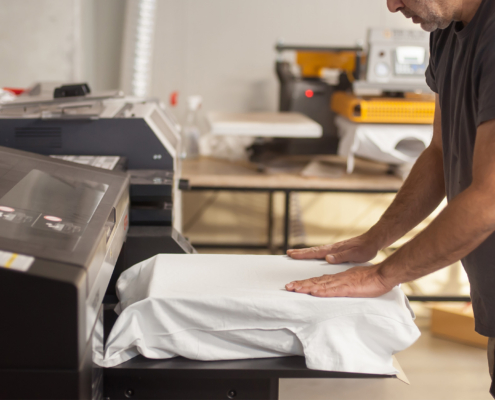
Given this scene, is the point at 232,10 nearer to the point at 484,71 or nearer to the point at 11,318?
the point at 484,71

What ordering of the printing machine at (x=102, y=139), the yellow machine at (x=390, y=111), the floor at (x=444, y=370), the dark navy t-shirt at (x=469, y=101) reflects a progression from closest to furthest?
the dark navy t-shirt at (x=469, y=101) → the printing machine at (x=102, y=139) → the floor at (x=444, y=370) → the yellow machine at (x=390, y=111)

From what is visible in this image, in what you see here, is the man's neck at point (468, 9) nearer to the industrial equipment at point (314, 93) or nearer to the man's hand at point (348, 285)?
the man's hand at point (348, 285)

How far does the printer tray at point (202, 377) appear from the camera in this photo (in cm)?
79

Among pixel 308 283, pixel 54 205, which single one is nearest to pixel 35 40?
pixel 54 205

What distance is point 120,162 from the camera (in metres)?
1.33

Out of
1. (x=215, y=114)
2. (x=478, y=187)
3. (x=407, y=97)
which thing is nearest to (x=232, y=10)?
(x=215, y=114)

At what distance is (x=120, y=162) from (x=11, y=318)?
762 mm

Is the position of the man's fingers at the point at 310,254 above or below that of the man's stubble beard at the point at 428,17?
below

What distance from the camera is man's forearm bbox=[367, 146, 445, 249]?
3.65 ft

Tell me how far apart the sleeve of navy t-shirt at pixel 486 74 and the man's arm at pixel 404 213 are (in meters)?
0.29

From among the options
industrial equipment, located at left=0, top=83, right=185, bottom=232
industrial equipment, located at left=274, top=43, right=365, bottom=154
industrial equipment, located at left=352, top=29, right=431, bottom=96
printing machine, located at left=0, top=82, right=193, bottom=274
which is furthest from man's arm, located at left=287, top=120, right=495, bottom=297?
industrial equipment, located at left=274, top=43, right=365, bottom=154

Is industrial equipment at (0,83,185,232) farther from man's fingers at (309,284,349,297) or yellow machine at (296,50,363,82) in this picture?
yellow machine at (296,50,363,82)

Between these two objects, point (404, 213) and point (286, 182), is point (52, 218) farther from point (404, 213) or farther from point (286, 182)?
point (286, 182)

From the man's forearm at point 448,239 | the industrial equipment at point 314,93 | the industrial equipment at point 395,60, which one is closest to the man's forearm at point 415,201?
the man's forearm at point 448,239
